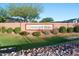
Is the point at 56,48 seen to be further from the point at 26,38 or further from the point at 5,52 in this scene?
the point at 5,52

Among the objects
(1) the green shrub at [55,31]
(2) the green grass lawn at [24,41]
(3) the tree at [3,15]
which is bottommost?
(2) the green grass lawn at [24,41]

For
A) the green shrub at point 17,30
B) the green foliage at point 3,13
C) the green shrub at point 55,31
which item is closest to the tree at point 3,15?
the green foliage at point 3,13

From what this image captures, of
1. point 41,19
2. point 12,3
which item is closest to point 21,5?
point 12,3

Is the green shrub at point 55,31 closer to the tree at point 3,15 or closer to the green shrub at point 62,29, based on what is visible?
the green shrub at point 62,29

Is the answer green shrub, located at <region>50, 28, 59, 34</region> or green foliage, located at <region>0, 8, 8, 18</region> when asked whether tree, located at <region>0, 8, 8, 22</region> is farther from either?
green shrub, located at <region>50, 28, 59, 34</region>

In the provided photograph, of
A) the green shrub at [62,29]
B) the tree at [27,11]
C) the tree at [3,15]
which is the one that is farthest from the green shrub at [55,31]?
the tree at [3,15]

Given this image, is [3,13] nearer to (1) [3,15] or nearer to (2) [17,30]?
(1) [3,15]

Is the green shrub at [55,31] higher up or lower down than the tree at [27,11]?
lower down

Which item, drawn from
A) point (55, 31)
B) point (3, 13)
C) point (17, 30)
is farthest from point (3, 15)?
point (55, 31)
